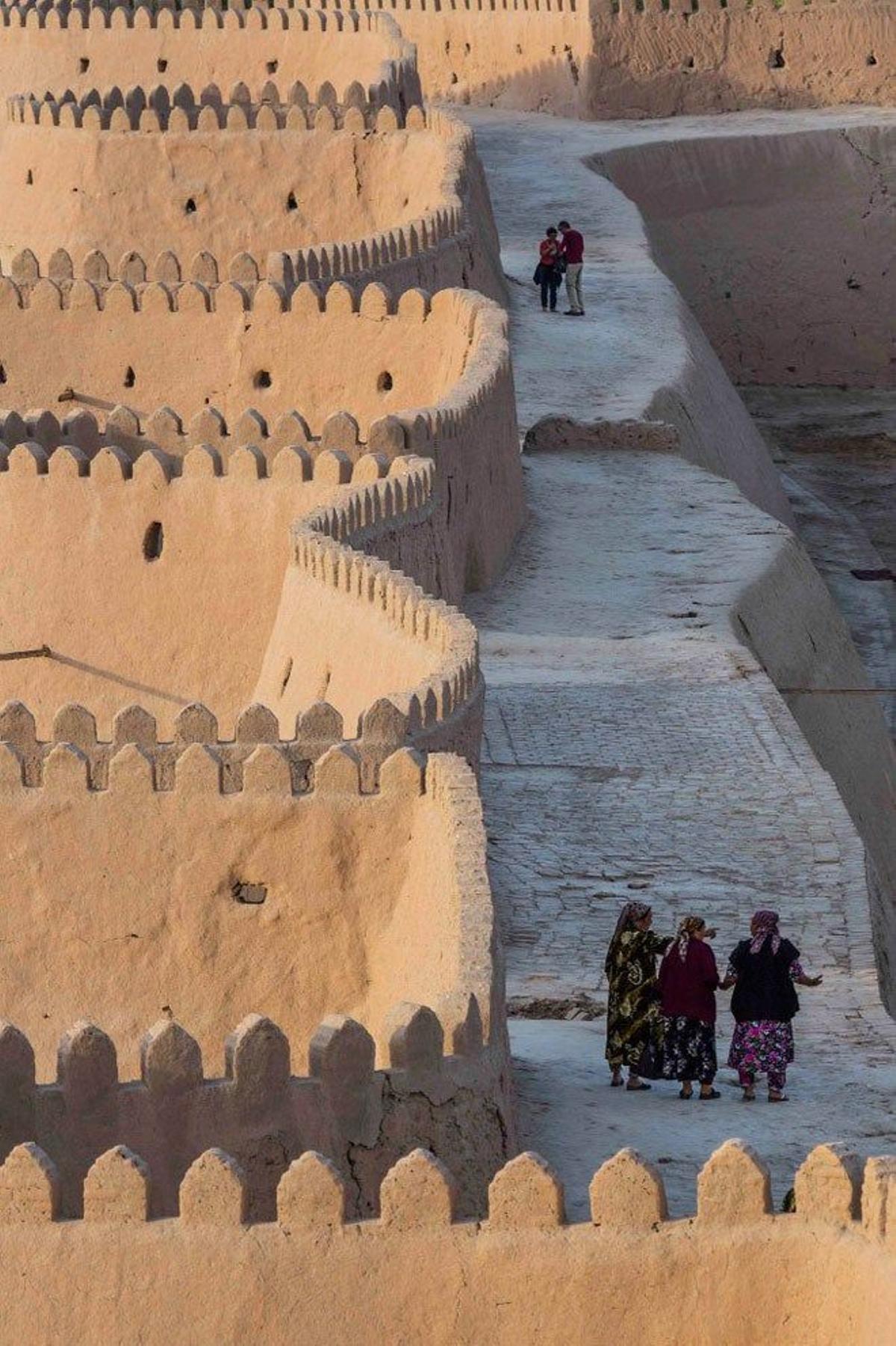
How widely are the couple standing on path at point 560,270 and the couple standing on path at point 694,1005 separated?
1111 inches

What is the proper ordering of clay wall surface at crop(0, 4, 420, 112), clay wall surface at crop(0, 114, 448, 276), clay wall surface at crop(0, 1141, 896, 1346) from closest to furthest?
clay wall surface at crop(0, 1141, 896, 1346)
clay wall surface at crop(0, 114, 448, 276)
clay wall surface at crop(0, 4, 420, 112)

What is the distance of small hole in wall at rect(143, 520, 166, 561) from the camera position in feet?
98.9

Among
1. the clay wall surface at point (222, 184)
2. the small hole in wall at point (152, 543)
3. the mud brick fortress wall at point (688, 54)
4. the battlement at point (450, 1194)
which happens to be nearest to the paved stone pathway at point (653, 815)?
the small hole in wall at point (152, 543)

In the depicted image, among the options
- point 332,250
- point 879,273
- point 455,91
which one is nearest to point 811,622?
point 332,250

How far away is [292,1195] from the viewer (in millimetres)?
15594

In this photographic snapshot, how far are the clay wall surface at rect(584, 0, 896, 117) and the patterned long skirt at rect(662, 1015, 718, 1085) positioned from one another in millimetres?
43857

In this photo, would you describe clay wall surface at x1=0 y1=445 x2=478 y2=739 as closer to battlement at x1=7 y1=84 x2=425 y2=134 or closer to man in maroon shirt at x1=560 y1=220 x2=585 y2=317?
battlement at x1=7 y1=84 x2=425 y2=134

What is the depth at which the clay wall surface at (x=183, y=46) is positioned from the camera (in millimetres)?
58406

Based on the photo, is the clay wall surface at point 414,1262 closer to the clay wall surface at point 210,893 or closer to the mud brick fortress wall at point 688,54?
the clay wall surface at point 210,893

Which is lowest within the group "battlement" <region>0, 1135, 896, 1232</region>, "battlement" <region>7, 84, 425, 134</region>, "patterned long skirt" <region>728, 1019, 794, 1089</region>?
"battlement" <region>7, 84, 425, 134</region>

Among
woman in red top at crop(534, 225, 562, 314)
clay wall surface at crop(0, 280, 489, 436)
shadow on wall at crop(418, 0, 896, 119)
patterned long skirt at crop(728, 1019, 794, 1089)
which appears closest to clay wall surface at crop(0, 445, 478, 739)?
clay wall surface at crop(0, 280, 489, 436)

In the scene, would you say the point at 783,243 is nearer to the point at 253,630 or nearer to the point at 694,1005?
the point at 253,630

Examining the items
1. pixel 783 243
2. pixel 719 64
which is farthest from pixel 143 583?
pixel 719 64

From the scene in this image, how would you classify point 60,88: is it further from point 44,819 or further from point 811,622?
point 44,819
